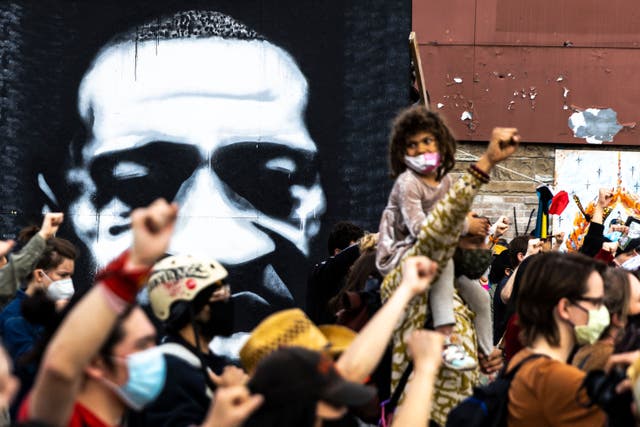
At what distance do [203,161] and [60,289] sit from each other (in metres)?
1.80

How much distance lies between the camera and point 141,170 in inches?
320

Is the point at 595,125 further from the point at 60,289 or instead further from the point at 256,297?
the point at 60,289

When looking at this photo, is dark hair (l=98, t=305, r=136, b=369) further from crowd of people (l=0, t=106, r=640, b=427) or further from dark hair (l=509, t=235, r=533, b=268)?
dark hair (l=509, t=235, r=533, b=268)

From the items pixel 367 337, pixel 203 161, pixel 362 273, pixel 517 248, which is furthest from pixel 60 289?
pixel 517 248

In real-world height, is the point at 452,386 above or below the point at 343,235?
below

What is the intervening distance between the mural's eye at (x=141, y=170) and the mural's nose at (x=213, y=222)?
4.1 inches

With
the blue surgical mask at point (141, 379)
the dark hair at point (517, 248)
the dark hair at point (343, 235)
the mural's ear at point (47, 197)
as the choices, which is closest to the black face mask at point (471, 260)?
the blue surgical mask at point (141, 379)

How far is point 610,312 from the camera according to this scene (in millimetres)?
4965

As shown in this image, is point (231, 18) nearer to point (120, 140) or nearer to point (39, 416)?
point (120, 140)

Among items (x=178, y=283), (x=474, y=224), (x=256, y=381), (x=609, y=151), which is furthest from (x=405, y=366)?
(x=609, y=151)

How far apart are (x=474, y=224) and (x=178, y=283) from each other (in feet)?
4.40

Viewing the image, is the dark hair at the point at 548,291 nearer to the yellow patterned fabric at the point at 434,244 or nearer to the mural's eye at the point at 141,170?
the yellow patterned fabric at the point at 434,244

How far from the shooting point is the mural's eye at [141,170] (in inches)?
319

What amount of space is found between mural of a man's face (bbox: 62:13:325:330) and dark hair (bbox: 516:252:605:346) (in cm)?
385
